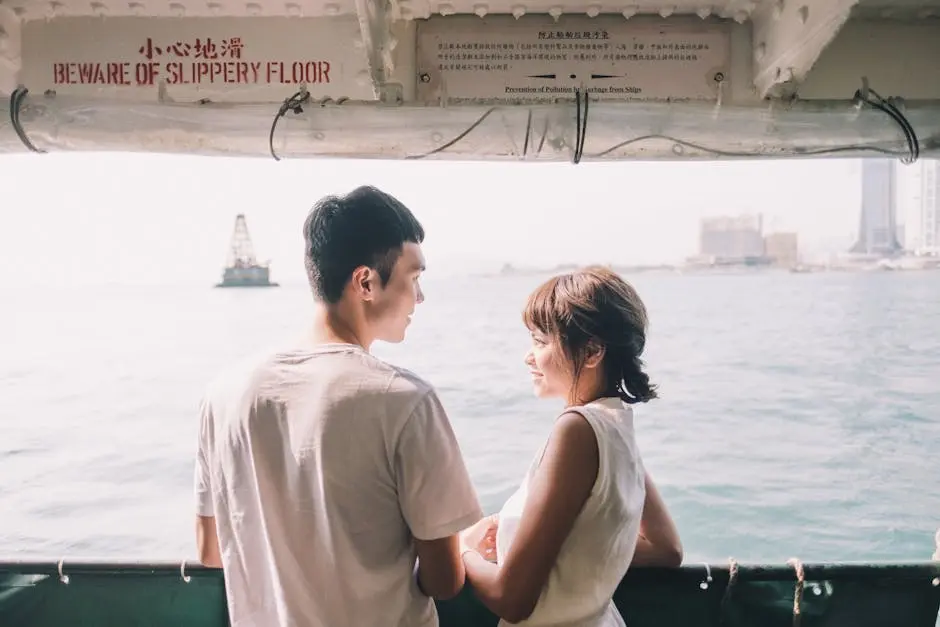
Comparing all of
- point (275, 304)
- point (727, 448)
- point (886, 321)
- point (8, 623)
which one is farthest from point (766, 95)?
point (275, 304)

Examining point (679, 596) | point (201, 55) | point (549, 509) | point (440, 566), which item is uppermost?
point (201, 55)

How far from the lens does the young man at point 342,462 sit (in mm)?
1112

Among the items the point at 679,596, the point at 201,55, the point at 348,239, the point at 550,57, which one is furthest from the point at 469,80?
the point at 679,596

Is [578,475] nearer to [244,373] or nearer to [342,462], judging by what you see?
[342,462]

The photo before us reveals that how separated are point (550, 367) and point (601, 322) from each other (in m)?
Answer: 0.15

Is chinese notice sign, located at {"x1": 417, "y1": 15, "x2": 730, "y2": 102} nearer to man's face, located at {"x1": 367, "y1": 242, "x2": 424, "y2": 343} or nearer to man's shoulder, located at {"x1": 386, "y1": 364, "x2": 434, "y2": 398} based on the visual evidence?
man's face, located at {"x1": 367, "y1": 242, "x2": 424, "y2": 343}

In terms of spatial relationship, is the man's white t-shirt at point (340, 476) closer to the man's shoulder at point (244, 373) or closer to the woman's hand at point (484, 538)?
the man's shoulder at point (244, 373)

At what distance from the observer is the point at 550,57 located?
235cm

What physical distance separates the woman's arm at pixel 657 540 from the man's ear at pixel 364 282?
775 millimetres

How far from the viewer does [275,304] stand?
1970 centimetres

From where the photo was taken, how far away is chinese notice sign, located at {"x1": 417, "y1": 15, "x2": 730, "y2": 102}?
2354mm

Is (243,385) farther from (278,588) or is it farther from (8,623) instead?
(8,623)

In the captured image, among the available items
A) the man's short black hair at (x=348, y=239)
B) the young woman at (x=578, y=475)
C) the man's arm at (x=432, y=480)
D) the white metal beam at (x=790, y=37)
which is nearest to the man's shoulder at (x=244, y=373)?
the man's short black hair at (x=348, y=239)

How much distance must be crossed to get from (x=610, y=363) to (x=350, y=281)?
54cm
